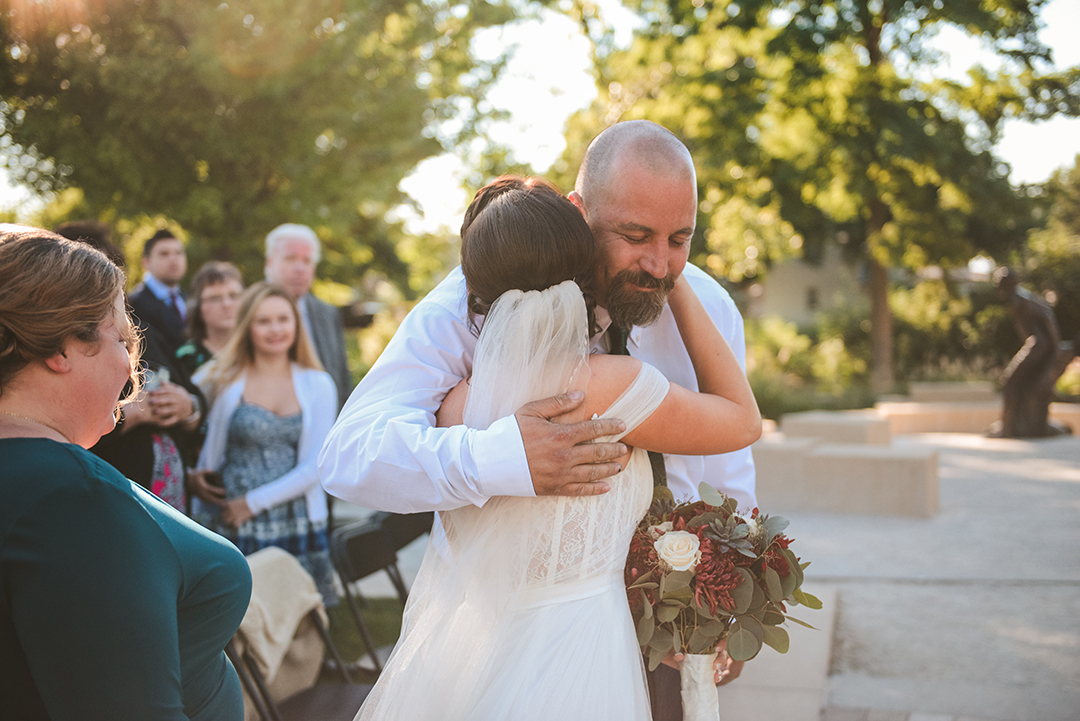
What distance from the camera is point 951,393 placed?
1872cm

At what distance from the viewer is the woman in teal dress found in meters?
1.27

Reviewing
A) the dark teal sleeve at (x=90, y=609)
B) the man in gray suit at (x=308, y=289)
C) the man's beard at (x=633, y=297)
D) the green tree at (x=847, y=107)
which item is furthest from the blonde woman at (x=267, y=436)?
the green tree at (x=847, y=107)

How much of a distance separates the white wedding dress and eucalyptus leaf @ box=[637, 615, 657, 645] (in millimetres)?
24

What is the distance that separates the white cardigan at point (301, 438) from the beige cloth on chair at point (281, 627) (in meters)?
0.78

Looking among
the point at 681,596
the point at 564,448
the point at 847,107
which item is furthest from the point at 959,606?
the point at 847,107

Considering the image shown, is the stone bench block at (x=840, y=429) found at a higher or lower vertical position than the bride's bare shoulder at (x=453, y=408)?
lower

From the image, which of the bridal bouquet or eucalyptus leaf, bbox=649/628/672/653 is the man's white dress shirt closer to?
the bridal bouquet

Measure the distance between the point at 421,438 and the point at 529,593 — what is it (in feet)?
1.52

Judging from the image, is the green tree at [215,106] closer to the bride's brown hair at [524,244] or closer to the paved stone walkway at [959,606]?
the paved stone walkway at [959,606]

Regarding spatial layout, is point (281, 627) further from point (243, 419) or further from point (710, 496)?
point (710, 496)

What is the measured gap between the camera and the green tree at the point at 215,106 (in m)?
9.78

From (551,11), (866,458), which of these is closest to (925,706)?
(866,458)

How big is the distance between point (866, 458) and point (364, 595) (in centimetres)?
565

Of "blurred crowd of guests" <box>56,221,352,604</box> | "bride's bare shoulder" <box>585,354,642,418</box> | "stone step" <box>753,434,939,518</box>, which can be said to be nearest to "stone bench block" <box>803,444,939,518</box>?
"stone step" <box>753,434,939,518</box>
